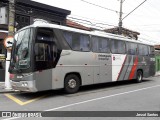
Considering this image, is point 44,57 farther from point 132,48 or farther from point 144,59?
point 144,59

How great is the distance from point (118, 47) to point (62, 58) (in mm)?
5344

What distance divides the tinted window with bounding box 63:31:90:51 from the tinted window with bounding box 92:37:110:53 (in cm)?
52

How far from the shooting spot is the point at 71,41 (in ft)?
39.5

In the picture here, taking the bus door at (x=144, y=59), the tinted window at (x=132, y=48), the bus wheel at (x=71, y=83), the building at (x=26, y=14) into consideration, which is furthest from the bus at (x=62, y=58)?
the building at (x=26, y=14)

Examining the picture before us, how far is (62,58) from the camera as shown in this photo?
11.4 metres

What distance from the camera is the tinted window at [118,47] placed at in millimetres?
15069

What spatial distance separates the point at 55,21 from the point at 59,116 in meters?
16.1

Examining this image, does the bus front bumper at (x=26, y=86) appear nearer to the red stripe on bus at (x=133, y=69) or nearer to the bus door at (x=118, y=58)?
the bus door at (x=118, y=58)

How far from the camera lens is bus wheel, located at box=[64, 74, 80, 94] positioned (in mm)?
11712

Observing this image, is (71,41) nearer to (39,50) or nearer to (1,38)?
(39,50)

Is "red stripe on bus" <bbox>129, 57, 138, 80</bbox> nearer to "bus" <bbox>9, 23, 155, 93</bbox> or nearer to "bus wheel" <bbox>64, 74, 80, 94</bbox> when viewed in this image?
"bus" <bbox>9, 23, 155, 93</bbox>

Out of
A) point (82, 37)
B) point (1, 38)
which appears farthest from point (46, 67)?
point (1, 38)

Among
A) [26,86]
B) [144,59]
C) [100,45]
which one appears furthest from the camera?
[144,59]

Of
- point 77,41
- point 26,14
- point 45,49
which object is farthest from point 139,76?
point 26,14
